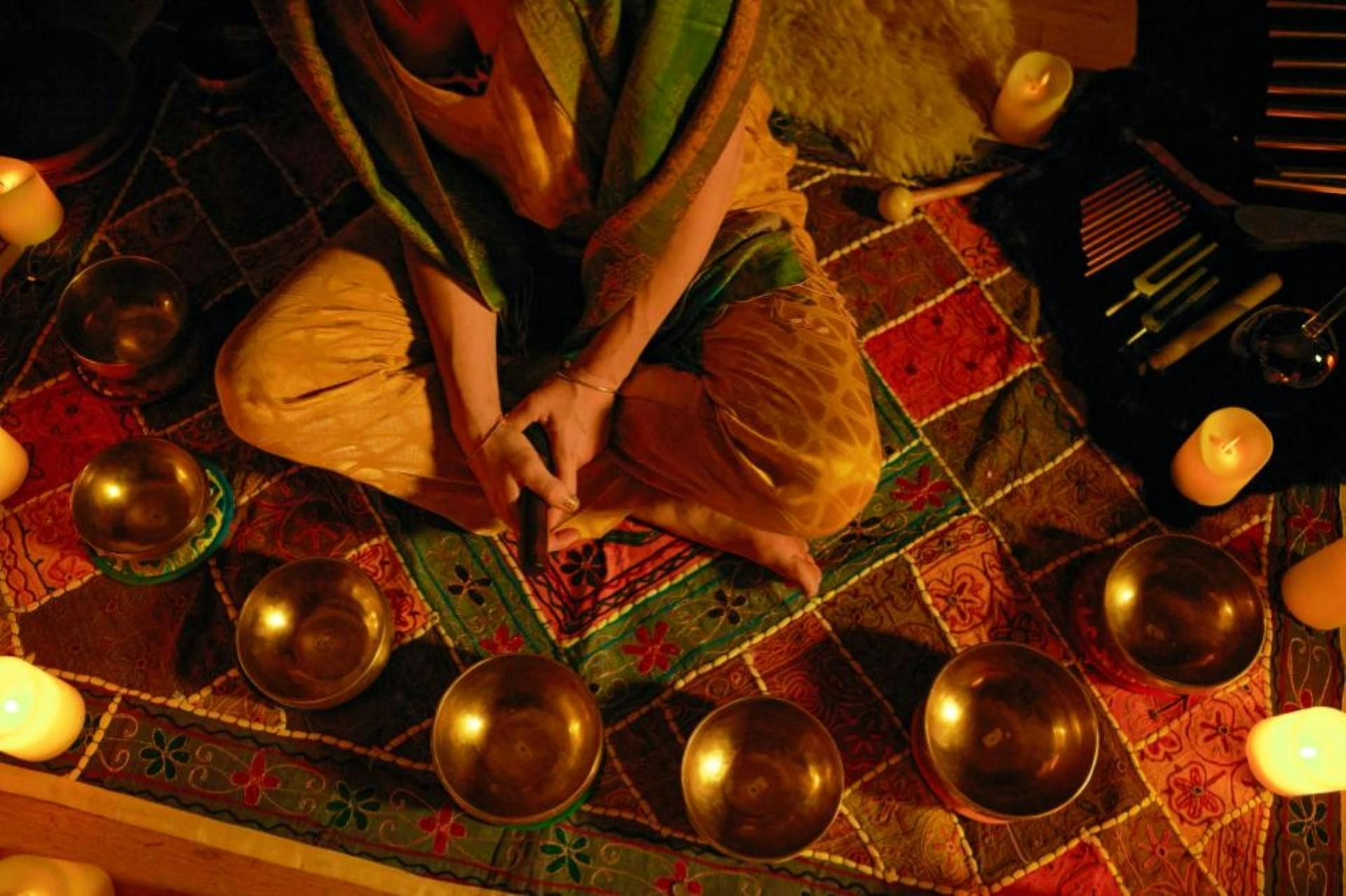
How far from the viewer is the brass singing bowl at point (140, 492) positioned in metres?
1.50

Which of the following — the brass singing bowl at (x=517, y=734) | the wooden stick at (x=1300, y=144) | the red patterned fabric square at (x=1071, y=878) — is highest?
the wooden stick at (x=1300, y=144)

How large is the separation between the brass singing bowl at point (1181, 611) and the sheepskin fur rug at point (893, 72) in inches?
29.6

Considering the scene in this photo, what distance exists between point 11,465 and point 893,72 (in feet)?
5.13

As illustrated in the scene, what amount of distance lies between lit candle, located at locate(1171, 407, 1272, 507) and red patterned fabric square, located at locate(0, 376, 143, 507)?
1620 mm

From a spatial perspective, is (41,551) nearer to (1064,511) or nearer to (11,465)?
(11,465)

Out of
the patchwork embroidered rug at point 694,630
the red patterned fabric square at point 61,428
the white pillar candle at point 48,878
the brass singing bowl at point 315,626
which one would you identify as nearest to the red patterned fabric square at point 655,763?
the patchwork embroidered rug at point 694,630

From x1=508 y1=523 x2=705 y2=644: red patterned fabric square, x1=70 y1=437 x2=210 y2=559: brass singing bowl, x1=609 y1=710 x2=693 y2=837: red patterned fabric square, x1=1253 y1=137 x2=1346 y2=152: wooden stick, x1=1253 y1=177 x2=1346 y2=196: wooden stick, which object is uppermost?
x1=1253 y1=137 x2=1346 y2=152: wooden stick

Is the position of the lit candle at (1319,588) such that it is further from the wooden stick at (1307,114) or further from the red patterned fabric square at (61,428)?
the red patterned fabric square at (61,428)

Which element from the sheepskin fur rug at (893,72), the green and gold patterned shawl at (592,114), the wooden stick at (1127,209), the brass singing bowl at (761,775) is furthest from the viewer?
the sheepskin fur rug at (893,72)

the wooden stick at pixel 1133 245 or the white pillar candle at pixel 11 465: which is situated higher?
the wooden stick at pixel 1133 245

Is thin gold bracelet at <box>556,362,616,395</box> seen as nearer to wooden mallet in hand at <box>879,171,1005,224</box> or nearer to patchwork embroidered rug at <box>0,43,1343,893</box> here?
patchwork embroidered rug at <box>0,43,1343,893</box>

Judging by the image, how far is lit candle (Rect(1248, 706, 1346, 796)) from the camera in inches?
53.2

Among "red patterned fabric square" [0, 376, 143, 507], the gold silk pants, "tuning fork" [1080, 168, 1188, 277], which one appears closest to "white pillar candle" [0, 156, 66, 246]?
"red patterned fabric square" [0, 376, 143, 507]

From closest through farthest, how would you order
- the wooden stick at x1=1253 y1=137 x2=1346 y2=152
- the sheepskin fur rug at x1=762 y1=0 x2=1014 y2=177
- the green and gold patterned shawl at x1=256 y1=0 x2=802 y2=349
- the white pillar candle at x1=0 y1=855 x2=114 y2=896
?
the green and gold patterned shawl at x1=256 y1=0 x2=802 y2=349
the white pillar candle at x1=0 y1=855 x2=114 y2=896
the wooden stick at x1=1253 y1=137 x2=1346 y2=152
the sheepskin fur rug at x1=762 y1=0 x2=1014 y2=177
